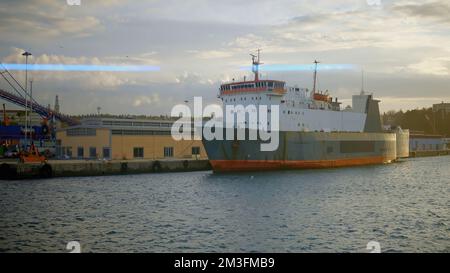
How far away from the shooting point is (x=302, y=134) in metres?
38.2

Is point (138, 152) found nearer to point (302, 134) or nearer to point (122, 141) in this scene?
point (122, 141)

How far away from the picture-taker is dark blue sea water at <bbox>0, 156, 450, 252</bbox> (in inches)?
539

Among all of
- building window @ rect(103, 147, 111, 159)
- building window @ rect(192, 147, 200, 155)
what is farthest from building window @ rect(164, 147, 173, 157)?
building window @ rect(103, 147, 111, 159)

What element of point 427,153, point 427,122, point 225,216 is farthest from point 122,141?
point 427,122

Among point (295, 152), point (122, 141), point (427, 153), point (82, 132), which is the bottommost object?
point (427, 153)

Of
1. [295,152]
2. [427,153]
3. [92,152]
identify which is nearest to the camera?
[295,152]

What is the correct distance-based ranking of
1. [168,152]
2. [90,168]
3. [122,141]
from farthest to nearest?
[168,152] < [122,141] < [90,168]

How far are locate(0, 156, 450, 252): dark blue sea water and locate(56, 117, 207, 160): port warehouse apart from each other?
16953 millimetres

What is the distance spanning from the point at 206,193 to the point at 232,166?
35.3ft

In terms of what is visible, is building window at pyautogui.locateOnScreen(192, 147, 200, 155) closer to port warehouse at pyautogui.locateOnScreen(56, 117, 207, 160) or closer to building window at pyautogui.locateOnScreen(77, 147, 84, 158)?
port warehouse at pyautogui.locateOnScreen(56, 117, 207, 160)

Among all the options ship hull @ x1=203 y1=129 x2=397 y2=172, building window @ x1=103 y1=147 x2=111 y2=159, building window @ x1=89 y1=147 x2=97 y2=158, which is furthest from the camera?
building window @ x1=89 y1=147 x2=97 y2=158

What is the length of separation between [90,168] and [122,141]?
9.95 meters

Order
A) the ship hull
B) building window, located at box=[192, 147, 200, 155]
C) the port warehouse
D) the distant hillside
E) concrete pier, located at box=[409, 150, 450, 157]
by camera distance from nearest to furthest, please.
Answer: the ship hull → the port warehouse → building window, located at box=[192, 147, 200, 155] → concrete pier, located at box=[409, 150, 450, 157] → the distant hillside
